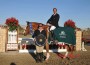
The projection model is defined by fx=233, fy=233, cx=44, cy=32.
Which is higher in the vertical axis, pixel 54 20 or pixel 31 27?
pixel 54 20

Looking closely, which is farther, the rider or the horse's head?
the horse's head

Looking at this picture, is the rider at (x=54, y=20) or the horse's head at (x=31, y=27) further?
the horse's head at (x=31, y=27)

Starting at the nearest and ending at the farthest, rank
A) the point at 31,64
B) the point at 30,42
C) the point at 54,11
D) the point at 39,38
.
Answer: the point at 31,64 < the point at 39,38 < the point at 54,11 < the point at 30,42

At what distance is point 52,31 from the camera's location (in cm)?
1398

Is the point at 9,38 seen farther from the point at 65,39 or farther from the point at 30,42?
the point at 65,39

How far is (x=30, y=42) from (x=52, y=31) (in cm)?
469

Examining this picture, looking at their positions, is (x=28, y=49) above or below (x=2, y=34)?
below

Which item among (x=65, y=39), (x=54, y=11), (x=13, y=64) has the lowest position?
(x=13, y=64)

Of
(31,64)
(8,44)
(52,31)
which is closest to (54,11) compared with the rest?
(52,31)

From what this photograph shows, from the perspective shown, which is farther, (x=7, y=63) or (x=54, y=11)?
(x=54, y=11)

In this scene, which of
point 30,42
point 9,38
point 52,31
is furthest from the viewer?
point 30,42

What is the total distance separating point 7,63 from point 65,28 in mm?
4622

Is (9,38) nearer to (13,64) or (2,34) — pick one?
(2,34)

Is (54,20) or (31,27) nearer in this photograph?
(54,20)
